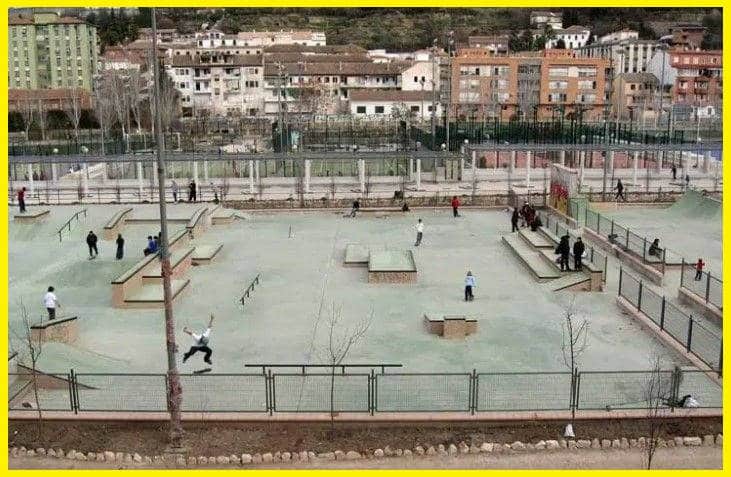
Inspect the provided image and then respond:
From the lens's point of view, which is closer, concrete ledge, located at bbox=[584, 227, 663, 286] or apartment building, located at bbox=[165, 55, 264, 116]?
concrete ledge, located at bbox=[584, 227, 663, 286]

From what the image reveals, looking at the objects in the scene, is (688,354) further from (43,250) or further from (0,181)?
(43,250)

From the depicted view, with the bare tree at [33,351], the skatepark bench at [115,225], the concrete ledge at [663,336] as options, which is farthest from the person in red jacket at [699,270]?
the skatepark bench at [115,225]

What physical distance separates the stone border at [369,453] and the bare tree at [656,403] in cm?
24

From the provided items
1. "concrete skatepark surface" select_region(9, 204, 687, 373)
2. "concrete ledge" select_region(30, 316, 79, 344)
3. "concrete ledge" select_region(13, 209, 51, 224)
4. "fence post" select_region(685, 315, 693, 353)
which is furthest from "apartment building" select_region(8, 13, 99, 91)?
"fence post" select_region(685, 315, 693, 353)

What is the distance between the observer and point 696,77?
100 meters

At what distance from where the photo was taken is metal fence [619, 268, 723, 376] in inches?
598

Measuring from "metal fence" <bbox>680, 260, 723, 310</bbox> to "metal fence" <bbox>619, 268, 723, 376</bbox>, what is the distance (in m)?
1.16

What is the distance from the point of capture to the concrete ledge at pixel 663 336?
14403 millimetres

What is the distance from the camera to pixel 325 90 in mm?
94625

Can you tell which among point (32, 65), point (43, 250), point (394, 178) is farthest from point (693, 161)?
point (32, 65)

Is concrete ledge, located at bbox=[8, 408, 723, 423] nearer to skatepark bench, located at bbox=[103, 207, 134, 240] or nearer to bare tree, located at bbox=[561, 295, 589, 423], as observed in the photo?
bare tree, located at bbox=[561, 295, 589, 423]

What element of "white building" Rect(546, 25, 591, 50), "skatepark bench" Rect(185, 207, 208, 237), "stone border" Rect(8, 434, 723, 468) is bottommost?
"stone border" Rect(8, 434, 723, 468)

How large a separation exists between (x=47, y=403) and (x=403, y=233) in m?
19.3

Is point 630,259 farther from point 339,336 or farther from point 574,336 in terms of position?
point 339,336
